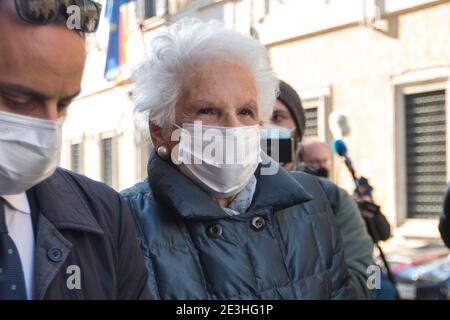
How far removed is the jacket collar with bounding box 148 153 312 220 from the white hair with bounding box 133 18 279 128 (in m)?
0.18

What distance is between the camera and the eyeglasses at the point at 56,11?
1.37 metres

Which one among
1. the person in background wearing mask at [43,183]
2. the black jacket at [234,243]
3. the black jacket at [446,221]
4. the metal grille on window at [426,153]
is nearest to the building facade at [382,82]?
the metal grille on window at [426,153]

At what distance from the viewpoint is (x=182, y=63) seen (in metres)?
2.22

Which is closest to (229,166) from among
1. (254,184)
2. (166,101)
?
(254,184)

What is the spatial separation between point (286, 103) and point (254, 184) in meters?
1.18

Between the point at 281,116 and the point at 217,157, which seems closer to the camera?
the point at 217,157

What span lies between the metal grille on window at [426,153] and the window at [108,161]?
348 inches

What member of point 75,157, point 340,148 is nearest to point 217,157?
point 340,148

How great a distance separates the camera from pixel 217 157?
2.20 meters

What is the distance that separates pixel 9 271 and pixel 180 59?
105 centimetres

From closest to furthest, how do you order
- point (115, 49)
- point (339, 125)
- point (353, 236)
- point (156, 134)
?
point (156, 134) → point (353, 236) → point (339, 125) → point (115, 49)

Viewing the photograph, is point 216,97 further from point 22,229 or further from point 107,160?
point 107,160

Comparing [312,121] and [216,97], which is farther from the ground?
[312,121]

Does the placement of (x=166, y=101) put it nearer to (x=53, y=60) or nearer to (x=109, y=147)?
(x=53, y=60)
